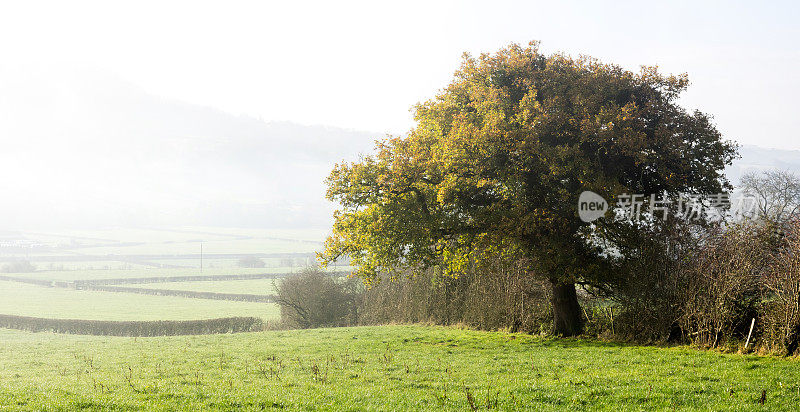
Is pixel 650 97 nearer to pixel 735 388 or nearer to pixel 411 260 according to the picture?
pixel 411 260

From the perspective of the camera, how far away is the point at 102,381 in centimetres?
1439

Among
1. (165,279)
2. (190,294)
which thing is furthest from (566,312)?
(165,279)

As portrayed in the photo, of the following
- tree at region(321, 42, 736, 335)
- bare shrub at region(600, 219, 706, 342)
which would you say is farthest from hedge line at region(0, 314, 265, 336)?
bare shrub at region(600, 219, 706, 342)

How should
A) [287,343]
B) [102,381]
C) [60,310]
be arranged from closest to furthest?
[102,381]
[287,343]
[60,310]

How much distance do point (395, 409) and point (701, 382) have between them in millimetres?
6421

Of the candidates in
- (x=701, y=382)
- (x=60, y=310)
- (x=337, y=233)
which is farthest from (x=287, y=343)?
(x=60, y=310)

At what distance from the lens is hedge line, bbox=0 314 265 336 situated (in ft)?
149

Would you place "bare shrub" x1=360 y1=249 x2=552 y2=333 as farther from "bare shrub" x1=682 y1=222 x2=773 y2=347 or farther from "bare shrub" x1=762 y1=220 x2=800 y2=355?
"bare shrub" x1=762 y1=220 x2=800 y2=355

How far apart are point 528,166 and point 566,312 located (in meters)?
6.78

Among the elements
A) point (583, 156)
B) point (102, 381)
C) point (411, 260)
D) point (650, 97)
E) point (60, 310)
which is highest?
point (650, 97)

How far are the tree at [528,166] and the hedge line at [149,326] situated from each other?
27694 mm

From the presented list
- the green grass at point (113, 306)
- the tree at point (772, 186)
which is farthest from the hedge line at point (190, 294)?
the tree at point (772, 186)

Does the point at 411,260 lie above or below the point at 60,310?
above

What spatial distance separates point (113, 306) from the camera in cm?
6781
